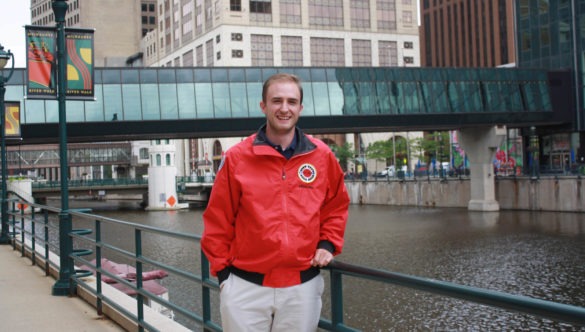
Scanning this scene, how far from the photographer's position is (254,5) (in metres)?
108

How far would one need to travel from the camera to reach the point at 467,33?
15750 centimetres

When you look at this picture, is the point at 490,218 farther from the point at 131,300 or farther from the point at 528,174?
the point at 131,300

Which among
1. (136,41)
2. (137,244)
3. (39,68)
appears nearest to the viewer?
(137,244)

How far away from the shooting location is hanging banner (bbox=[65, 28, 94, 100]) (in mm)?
12719

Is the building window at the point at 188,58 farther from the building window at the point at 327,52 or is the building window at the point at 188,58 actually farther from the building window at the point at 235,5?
the building window at the point at 327,52

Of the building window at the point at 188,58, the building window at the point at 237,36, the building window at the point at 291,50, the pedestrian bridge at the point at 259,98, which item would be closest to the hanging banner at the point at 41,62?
the pedestrian bridge at the point at 259,98

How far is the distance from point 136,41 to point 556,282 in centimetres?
15684

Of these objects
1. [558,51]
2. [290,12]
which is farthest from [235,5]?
[558,51]

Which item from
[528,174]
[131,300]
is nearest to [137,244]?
[131,300]

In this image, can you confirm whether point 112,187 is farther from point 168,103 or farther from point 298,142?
point 298,142

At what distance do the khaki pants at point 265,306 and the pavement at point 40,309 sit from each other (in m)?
4.91

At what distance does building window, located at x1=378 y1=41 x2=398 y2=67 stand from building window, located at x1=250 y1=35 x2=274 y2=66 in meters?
19.2

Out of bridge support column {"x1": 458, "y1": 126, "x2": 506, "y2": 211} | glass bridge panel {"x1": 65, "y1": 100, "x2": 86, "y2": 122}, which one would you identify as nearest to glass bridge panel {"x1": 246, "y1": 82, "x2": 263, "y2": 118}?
glass bridge panel {"x1": 65, "y1": 100, "x2": 86, "y2": 122}

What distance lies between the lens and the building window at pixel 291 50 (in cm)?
10992
